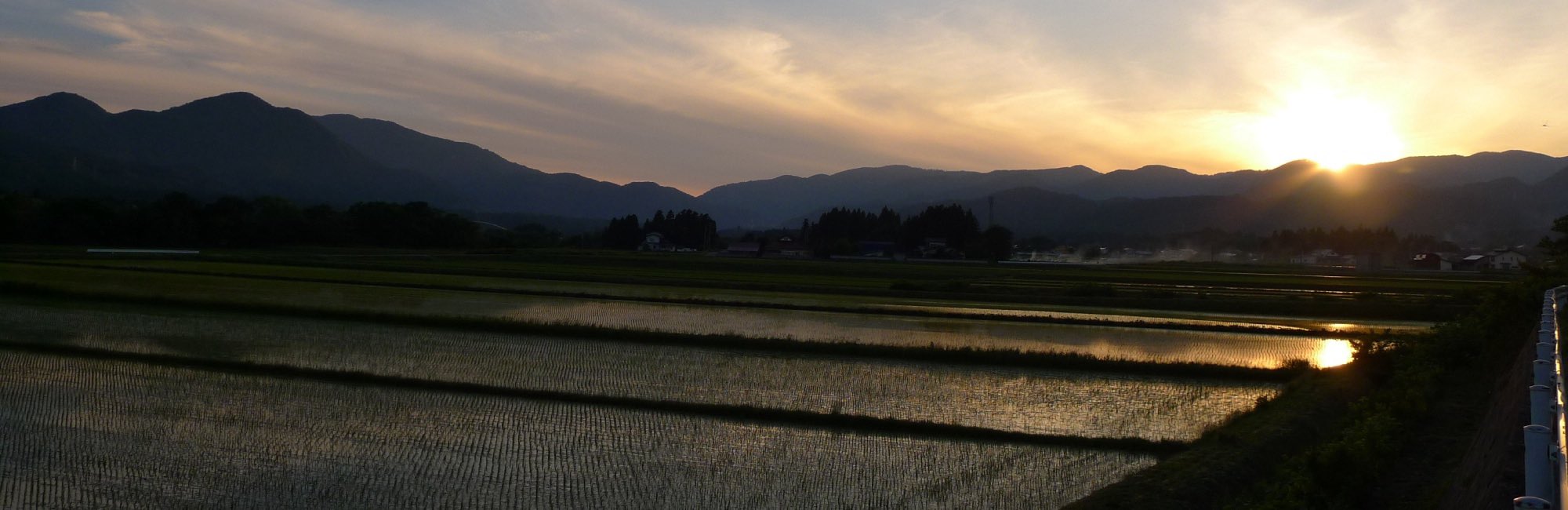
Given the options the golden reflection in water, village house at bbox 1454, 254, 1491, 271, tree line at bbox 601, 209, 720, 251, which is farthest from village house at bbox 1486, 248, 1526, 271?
the golden reflection in water

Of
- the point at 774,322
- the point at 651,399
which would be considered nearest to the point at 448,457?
the point at 651,399

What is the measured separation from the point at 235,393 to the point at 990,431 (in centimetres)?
1011

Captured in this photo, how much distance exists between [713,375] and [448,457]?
625 cm

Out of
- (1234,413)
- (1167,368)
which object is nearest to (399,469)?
(1234,413)

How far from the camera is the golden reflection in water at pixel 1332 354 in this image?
1922 centimetres

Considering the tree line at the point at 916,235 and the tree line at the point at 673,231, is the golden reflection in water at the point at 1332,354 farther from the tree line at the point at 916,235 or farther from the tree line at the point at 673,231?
the tree line at the point at 673,231

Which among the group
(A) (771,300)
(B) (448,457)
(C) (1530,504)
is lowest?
(B) (448,457)

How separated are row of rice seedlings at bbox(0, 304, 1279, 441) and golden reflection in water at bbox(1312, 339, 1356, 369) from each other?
2.93 metres

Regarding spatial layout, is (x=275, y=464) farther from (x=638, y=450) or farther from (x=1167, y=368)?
(x=1167, y=368)

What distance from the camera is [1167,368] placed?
1820cm

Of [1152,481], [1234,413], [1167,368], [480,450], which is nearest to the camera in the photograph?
[1152,481]

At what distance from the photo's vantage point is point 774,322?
24.3 m

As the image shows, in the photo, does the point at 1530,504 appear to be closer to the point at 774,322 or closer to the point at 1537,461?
the point at 1537,461

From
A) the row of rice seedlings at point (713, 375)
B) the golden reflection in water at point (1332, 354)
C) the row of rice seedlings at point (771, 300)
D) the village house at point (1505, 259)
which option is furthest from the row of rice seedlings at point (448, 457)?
the village house at point (1505, 259)
